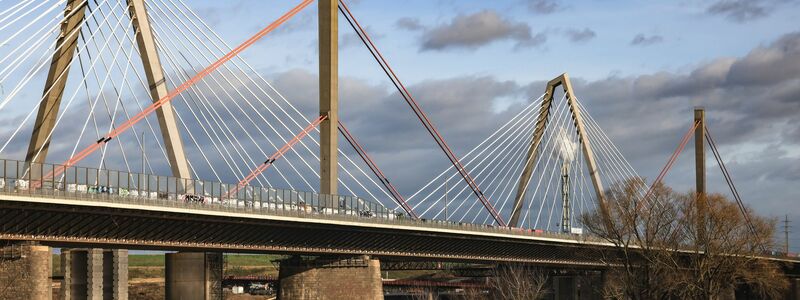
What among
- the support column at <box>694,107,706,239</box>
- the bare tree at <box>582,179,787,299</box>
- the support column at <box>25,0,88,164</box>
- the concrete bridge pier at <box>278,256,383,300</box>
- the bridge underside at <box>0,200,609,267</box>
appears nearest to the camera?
the bridge underside at <box>0,200,609,267</box>

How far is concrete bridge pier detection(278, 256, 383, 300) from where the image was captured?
308 feet

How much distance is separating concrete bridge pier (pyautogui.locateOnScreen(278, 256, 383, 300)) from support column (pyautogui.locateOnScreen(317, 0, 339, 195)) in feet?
23.3

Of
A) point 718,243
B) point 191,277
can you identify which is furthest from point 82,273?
point 718,243

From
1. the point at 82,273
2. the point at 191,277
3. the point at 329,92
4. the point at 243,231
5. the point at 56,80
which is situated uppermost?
the point at 329,92

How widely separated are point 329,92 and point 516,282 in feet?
120

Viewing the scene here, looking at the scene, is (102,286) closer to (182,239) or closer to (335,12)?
(182,239)

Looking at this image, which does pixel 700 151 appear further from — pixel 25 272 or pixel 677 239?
pixel 25 272

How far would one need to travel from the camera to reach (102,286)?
93.9m

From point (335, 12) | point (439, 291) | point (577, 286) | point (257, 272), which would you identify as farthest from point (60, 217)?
point (257, 272)

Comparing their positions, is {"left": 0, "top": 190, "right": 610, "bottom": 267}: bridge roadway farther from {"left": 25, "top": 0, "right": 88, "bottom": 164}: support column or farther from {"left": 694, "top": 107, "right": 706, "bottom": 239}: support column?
{"left": 694, "top": 107, "right": 706, "bottom": 239}: support column

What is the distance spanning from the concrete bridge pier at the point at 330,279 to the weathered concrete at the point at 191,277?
503cm

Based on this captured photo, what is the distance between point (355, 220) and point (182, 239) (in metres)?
15.7

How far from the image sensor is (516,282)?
120688mm

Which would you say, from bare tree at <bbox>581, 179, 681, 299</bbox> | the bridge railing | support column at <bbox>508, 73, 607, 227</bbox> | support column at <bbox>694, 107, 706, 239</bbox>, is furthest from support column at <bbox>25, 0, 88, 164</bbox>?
support column at <bbox>694, 107, 706, 239</bbox>
